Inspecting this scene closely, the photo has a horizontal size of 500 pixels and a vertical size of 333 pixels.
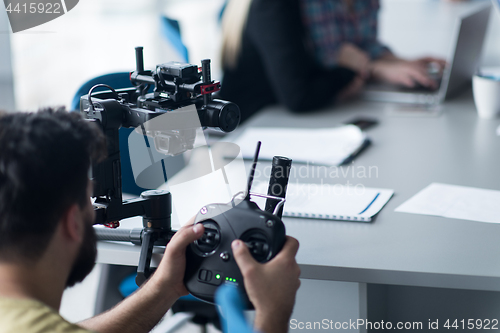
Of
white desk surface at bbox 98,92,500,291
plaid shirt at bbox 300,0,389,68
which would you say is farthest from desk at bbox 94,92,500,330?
plaid shirt at bbox 300,0,389,68

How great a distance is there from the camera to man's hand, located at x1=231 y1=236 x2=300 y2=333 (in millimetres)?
675

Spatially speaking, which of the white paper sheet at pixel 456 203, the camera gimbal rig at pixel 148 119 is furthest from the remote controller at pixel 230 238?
the white paper sheet at pixel 456 203

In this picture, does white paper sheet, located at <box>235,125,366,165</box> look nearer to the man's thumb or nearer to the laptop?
the laptop

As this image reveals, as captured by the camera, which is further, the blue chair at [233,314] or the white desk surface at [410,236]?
the white desk surface at [410,236]

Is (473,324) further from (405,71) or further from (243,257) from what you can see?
(405,71)

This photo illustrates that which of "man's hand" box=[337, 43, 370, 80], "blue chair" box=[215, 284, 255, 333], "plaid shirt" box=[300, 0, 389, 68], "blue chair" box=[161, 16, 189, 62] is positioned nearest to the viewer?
"blue chair" box=[215, 284, 255, 333]

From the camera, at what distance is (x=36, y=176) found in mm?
574

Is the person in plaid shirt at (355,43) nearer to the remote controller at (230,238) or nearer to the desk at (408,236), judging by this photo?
the desk at (408,236)

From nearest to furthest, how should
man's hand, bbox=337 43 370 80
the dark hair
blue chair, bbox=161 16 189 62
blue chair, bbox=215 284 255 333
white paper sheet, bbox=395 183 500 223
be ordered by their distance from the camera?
blue chair, bbox=215 284 255 333 → the dark hair → white paper sheet, bbox=395 183 500 223 → blue chair, bbox=161 16 189 62 → man's hand, bbox=337 43 370 80

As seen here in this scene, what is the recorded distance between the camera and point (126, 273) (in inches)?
52.1

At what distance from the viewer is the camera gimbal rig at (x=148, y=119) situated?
2.42ft

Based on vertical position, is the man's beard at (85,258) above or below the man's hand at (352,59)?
below

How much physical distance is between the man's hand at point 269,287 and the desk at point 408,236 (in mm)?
160

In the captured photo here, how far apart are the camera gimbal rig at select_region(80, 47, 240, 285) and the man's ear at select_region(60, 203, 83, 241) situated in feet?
0.54
